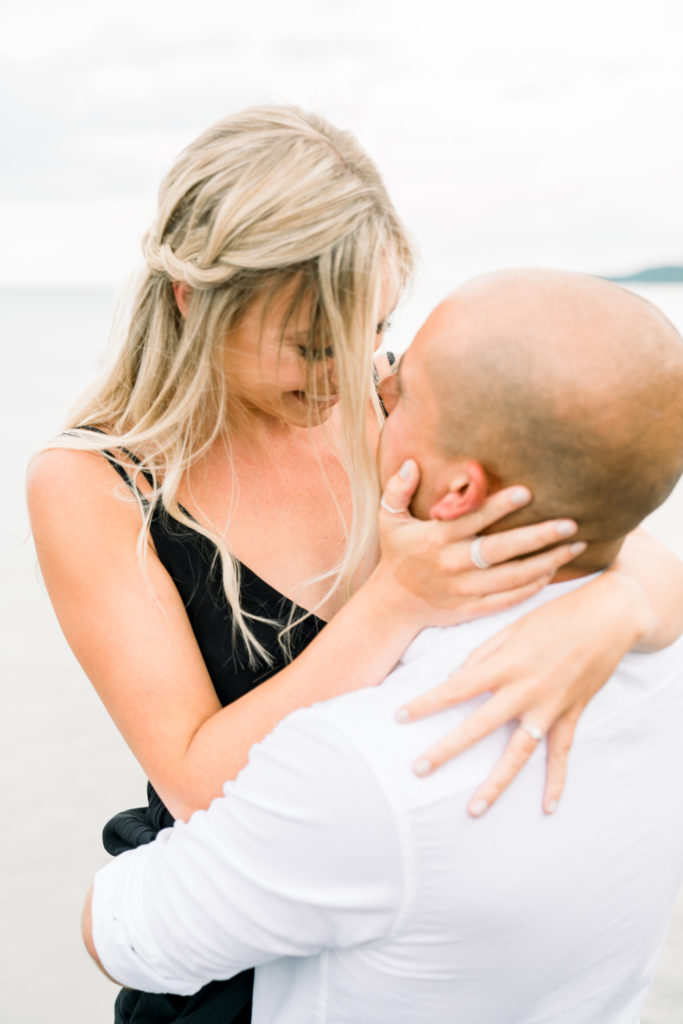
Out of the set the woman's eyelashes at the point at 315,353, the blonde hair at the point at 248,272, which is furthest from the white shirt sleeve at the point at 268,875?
the woman's eyelashes at the point at 315,353

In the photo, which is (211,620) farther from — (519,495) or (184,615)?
(519,495)

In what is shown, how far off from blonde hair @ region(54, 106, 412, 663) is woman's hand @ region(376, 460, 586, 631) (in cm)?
32

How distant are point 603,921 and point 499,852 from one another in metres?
0.25

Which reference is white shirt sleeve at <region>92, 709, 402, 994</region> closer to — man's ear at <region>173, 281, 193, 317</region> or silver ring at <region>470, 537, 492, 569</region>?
silver ring at <region>470, 537, 492, 569</region>

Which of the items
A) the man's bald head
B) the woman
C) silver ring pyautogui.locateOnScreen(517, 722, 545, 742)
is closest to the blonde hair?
the woman

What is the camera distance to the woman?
145 centimetres

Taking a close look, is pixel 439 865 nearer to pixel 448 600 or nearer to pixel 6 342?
pixel 448 600

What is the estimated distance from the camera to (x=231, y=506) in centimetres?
193

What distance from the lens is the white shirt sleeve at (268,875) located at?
1.11m

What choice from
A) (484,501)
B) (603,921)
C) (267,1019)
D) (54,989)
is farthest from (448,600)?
(54,989)

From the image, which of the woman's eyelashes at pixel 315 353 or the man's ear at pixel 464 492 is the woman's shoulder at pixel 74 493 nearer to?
the woman's eyelashes at pixel 315 353

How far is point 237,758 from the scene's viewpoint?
4.79 feet

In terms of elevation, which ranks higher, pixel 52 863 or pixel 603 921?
pixel 603 921

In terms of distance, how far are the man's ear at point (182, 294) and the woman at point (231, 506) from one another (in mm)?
13
